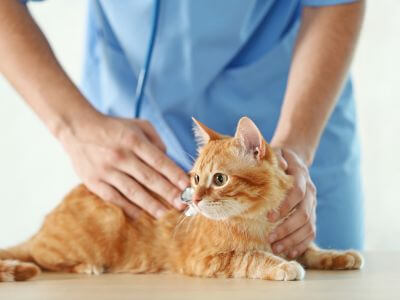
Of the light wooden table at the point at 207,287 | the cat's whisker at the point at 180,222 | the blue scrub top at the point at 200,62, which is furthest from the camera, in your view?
the blue scrub top at the point at 200,62

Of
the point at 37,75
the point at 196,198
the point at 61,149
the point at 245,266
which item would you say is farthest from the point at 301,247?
the point at 61,149

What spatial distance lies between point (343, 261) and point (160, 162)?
16.3 inches

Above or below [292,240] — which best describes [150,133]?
above

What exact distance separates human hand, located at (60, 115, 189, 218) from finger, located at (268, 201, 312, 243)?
213 millimetres

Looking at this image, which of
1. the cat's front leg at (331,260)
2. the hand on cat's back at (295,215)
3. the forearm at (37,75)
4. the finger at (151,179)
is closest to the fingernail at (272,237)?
the hand on cat's back at (295,215)

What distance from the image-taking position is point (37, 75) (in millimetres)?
1419

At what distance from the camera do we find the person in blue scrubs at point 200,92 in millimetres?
1361

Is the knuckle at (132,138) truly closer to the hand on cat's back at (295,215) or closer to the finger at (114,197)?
the finger at (114,197)

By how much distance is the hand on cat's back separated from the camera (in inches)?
48.4

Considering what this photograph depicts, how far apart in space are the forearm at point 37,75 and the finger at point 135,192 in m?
0.14

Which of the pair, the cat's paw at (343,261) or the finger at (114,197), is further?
the finger at (114,197)

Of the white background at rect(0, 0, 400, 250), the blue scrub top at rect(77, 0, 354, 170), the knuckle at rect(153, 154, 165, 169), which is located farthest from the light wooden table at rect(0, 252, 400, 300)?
the white background at rect(0, 0, 400, 250)

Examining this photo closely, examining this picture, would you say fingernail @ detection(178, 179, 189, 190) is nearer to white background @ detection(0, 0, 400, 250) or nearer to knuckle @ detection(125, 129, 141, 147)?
knuckle @ detection(125, 129, 141, 147)

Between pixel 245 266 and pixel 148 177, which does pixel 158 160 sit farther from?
pixel 245 266
